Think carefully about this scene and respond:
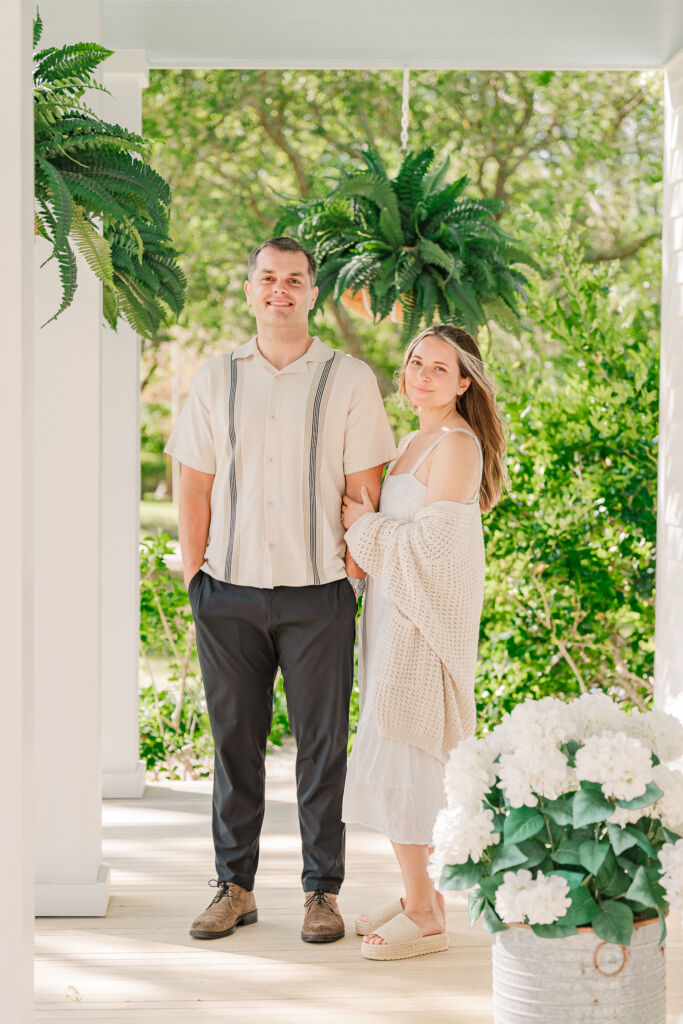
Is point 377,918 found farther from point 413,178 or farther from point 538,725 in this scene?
point 413,178

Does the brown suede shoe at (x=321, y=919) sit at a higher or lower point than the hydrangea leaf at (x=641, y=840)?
lower

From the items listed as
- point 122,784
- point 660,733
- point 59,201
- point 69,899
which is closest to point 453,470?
point 660,733

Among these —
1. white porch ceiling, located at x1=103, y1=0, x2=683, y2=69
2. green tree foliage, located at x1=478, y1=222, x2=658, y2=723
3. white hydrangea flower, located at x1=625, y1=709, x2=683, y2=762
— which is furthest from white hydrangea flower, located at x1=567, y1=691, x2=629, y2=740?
green tree foliage, located at x1=478, y1=222, x2=658, y2=723

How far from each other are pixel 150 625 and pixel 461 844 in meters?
3.50

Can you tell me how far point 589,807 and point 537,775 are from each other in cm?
10

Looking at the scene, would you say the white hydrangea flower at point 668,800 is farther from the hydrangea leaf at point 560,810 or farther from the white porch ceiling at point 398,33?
the white porch ceiling at point 398,33

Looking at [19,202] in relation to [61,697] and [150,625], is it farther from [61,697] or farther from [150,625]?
[150,625]

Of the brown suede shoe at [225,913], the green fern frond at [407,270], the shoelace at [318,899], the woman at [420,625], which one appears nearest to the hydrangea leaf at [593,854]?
the woman at [420,625]

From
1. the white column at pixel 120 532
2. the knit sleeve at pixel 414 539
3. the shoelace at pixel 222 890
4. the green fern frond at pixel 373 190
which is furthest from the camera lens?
the white column at pixel 120 532

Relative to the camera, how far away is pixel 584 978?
1966 mm

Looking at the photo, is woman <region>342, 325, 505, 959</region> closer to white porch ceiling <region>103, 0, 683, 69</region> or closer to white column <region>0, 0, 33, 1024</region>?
white column <region>0, 0, 33, 1024</region>

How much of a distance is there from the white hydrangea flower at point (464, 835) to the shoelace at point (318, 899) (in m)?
1.03

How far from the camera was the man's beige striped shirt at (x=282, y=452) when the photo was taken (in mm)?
2902

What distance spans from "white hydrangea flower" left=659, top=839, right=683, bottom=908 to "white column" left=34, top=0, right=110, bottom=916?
5.36 feet
